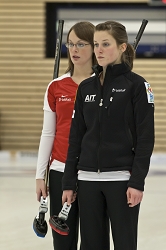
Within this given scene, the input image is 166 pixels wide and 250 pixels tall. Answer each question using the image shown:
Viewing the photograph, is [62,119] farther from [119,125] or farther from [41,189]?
[119,125]

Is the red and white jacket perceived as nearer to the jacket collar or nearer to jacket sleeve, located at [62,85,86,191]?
jacket sleeve, located at [62,85,86,191]

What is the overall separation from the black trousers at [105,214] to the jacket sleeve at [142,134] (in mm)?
78

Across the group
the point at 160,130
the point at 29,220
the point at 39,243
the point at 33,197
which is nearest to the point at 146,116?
the point at 39,243

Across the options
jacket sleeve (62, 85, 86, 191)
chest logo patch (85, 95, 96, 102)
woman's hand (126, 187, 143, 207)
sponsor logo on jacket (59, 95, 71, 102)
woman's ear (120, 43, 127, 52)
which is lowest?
woman's hand (126, 187, 143, 207)

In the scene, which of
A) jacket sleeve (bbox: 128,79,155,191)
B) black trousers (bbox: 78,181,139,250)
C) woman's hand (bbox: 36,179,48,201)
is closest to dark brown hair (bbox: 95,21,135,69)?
jacket sleeve (bbox: 128,79,155,191)

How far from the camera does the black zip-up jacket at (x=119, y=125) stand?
2.40 m

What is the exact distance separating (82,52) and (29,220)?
7.84ft

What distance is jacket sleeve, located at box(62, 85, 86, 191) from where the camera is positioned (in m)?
2.54

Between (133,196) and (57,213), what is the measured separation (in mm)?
662

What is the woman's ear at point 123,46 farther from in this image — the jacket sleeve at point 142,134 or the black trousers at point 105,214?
the black trousers at point 105,214

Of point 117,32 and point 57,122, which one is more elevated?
point 117,32

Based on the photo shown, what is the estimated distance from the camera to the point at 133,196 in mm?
2375

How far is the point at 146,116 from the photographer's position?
7.93 ft

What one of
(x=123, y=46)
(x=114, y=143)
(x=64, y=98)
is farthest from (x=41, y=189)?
(x=123, y=46)
